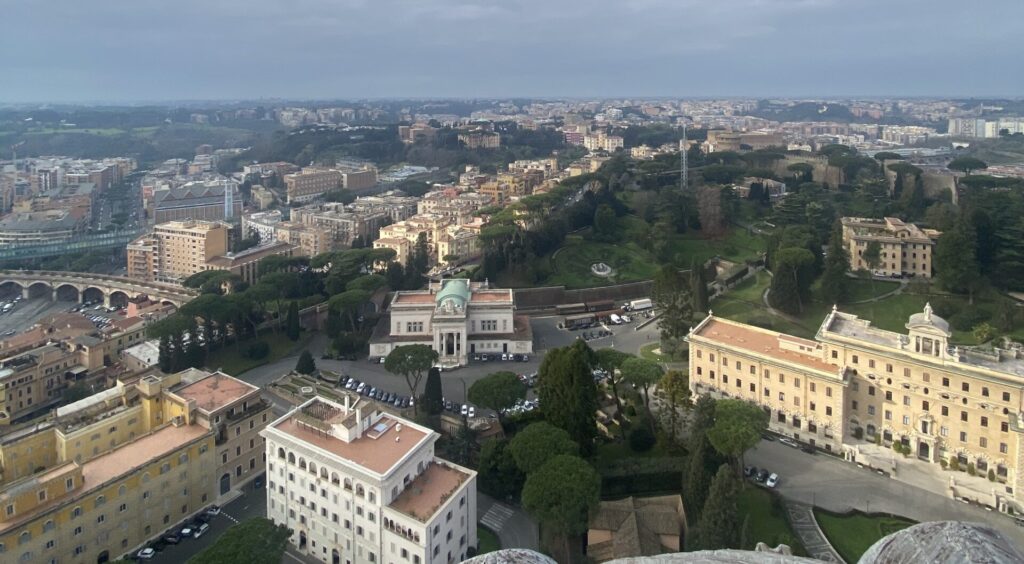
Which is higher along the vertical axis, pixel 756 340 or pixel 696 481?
pixel 756 340

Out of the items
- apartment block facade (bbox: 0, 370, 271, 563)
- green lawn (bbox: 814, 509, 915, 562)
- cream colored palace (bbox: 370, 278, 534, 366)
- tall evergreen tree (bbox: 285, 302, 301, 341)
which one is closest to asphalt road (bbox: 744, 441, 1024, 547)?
green lawn (bbox: 814, 509, 915, 562)

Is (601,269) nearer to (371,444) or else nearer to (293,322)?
(293,322)

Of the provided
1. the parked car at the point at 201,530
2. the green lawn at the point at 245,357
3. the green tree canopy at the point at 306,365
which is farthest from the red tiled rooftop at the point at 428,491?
the green lawn at the point at 245,357

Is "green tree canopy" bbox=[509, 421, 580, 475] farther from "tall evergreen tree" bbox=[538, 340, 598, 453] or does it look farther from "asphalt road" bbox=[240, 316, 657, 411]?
"asphalt road" bbox=[240, 316, 657, 411]

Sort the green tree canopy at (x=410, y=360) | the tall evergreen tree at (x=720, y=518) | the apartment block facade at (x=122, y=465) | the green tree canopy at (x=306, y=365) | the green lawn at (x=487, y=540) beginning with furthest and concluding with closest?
1. the green tree canopy at (x=306, y=365)
2. the green tree canopy at (x=410, y=360)
3. the green lawn at (x=487, y=540)
4. the apartment block facade at (x=122, y=465)
5. the tall evergreen tree at (x=720, y=518)

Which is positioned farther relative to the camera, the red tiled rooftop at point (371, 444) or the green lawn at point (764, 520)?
the green lawn at point (764, 520)

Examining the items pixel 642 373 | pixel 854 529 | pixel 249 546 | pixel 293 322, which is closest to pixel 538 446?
pixel 642 373

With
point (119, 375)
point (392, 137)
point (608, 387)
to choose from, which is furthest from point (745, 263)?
point (392, 137)

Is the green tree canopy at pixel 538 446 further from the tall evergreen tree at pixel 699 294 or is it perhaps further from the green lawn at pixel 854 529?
the tall evergreen tree at pixel 699 294
